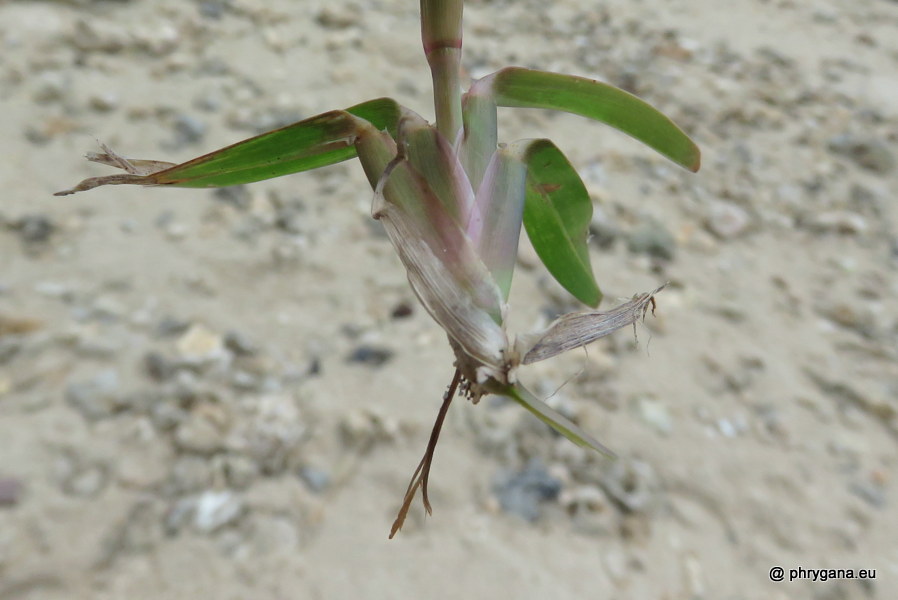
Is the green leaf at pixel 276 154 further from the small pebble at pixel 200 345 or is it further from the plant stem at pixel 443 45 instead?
the small pebble at pixel 200 345

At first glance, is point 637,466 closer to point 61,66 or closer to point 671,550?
point 671,550

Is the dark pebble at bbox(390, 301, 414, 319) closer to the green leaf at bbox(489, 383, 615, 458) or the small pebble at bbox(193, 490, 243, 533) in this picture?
the small pebble at bbox(193, 490, 243, 533)

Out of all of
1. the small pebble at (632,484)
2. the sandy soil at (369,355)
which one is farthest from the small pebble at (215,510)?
the small pebble at (632,484)

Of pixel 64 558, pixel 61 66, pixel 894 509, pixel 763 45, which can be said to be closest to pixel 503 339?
pixel 64 558

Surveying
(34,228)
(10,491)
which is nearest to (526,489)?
(10,491)

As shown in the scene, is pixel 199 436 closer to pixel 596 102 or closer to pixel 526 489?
pixel 526 489

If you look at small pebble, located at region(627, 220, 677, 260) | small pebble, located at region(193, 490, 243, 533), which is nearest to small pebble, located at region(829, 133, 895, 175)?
small pebble, located at region(627, 220, 677, 260)
